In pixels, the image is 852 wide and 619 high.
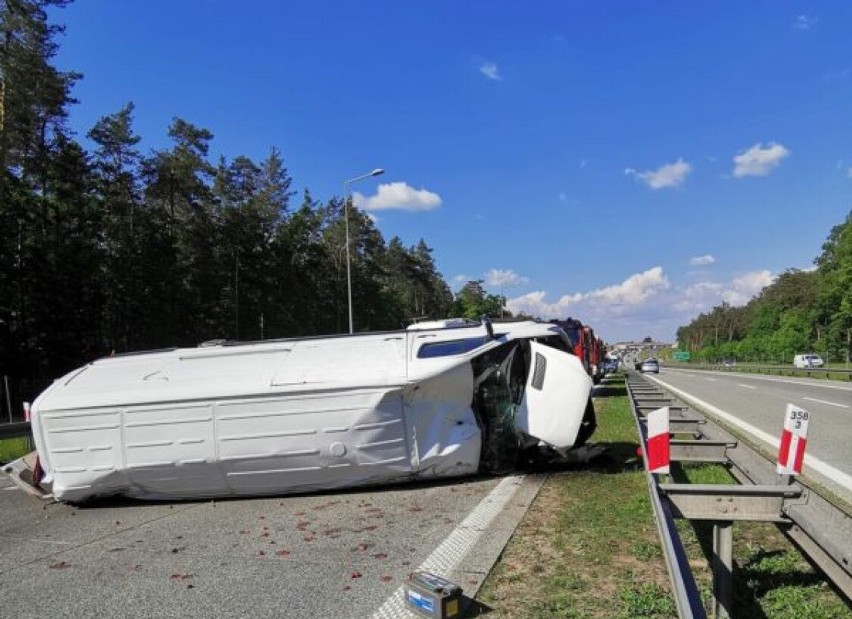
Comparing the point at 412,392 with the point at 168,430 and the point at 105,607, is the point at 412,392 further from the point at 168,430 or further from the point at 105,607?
the point at 105,607

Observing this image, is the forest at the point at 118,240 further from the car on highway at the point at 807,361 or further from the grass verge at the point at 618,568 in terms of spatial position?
the car on highway at the point at 807,361

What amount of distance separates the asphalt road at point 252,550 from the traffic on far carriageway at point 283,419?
1.08ft

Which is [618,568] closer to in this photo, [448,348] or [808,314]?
[448,348]

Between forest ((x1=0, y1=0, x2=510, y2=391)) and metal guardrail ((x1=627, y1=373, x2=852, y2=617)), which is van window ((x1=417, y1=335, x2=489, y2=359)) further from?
forest ((x1=0, y1=0, x2=510, y2=391))

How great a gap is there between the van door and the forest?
16.5m

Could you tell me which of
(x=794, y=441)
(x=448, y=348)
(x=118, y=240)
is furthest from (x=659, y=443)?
(x=118, y=240)

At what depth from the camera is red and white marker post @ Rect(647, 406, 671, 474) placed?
524cm

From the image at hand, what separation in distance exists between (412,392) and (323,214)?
61555 millimetres

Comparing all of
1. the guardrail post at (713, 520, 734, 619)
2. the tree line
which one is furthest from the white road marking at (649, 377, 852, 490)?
the tree line

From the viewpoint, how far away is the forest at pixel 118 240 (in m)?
30.7

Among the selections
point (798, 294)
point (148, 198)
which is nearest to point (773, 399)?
point (148, 198)

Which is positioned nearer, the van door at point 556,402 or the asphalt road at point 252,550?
the asphalt road at point 252,550

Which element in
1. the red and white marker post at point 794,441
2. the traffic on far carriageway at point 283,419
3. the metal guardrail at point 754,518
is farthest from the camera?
the traffic on far carriageway at point 283,419

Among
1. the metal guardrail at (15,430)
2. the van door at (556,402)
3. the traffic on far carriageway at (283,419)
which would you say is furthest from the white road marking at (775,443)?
the metal guardrail at (15,430)
